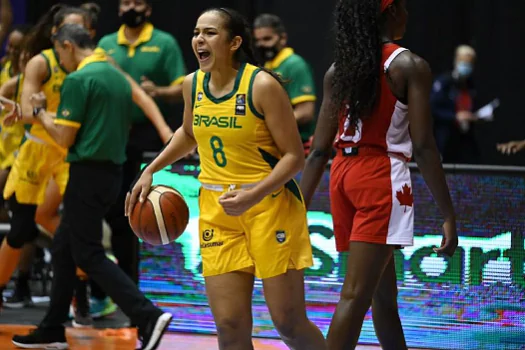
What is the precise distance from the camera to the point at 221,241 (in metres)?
4.91

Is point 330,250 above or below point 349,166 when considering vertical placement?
below

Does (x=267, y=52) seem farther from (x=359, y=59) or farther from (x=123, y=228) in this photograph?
(x=359, y=59)

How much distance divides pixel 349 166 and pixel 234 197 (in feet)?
2.08

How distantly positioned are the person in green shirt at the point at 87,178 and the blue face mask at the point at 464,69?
5699 mm

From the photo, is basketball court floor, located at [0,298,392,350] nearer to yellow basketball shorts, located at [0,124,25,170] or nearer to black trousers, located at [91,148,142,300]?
black trousers, located at [91,148,142,300]

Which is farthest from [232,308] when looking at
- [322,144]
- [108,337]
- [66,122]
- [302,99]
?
[302,99]

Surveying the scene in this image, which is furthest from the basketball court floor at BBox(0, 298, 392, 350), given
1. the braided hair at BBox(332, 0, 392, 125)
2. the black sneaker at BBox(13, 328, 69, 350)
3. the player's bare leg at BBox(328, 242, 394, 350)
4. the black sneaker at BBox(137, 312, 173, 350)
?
the braided hair at BBox(332, 0, 392, 125)

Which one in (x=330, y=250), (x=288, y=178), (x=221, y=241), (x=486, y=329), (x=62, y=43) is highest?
(x=62, y=43)

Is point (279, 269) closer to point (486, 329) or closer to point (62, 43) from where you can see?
point (486, 329)

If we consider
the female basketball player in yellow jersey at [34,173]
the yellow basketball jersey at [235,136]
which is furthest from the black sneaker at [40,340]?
the yellow basketball jersey at [235,136]

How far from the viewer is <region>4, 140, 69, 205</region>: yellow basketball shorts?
7629 millimetres

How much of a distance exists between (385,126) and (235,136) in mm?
711

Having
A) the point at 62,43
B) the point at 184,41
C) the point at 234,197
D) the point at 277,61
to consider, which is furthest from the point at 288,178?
the point at 184,41

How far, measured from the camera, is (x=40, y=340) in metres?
6.86
